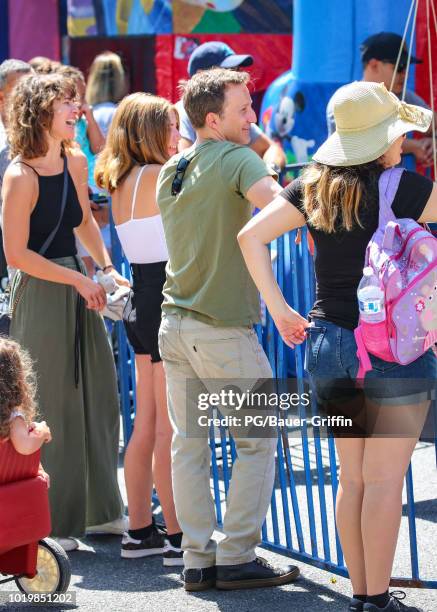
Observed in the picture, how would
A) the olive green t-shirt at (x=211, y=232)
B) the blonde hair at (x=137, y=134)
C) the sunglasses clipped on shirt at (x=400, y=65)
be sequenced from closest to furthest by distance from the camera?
the olive green t-shirt at (x=211, y=232)
the blonde hair at (x=137, y=134)
the sunglasses clipped on shirt at (x=400, y=65)

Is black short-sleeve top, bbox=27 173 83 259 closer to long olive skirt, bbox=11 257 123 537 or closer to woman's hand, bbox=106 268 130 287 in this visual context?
long olive skirt, bbox=11 257 123 537

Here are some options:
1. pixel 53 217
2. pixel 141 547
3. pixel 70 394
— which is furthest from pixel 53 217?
pixel 141 547

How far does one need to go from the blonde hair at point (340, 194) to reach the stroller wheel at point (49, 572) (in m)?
1.60

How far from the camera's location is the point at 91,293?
185 inches

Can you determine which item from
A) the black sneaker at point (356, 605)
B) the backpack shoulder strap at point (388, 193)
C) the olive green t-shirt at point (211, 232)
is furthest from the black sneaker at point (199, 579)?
the backpack shoulder strap at point (388, 193)

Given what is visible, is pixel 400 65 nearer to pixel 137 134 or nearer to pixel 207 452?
pixel 137 134

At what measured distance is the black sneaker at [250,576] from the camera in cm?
419

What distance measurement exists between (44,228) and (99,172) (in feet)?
1.10

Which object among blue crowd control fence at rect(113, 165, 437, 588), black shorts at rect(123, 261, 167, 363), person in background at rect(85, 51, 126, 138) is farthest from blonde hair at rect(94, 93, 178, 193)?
person in background at rect(85, 51, 126, 138)

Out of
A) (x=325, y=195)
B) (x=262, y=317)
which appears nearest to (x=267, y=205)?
(x=325, y=195)

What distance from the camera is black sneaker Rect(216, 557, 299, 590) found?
4191 millimetres

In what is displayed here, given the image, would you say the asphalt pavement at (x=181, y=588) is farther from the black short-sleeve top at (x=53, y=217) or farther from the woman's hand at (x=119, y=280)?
the black short-sleeve top at (x=53, y=217)

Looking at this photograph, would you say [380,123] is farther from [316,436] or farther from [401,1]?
[401,1]

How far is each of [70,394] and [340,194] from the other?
1.96 m
